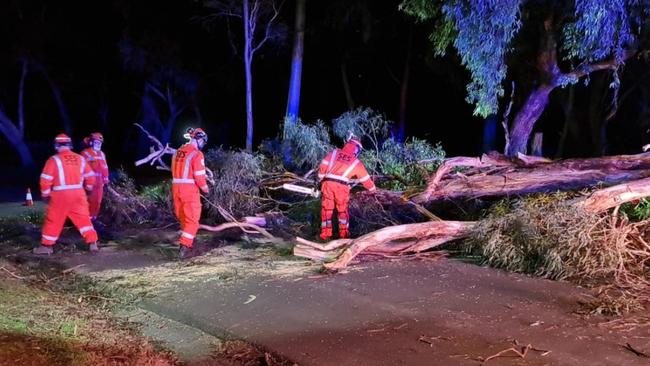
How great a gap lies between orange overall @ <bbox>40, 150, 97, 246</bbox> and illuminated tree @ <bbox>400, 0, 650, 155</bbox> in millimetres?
6585

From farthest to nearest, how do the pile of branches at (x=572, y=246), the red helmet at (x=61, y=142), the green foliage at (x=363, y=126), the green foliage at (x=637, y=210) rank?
the green foliage at (x=363, y=126) → the red helmet at (x=61, y=142) → the green foliage at (x=637, y=210) → the pile of branches at (x=572, y=246)

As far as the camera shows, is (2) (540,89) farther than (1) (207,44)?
No

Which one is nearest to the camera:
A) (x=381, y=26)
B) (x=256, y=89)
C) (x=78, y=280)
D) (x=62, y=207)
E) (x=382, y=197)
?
(x=78, y=280)

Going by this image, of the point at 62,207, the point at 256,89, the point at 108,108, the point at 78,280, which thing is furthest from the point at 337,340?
the point at 108,108

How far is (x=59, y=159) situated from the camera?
8.45 m

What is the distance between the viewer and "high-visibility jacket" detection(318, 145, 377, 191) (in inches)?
364

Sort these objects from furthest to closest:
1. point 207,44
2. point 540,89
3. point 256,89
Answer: point 256,89 → point 207,44 → point 540,89

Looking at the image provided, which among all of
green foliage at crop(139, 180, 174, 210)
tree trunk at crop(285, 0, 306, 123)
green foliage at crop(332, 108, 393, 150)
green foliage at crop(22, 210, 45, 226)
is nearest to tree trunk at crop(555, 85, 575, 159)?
green foliage at crop(332, 108, 393, 150)

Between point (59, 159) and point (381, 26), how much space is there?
14.7 meters

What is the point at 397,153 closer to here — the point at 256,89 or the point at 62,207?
the point at 62,207

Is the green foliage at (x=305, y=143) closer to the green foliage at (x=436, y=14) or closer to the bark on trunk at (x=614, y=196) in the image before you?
the green foliage at (x=436, y=14)

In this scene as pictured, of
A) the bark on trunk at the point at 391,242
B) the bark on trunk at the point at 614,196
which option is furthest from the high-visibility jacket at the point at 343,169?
the bark on trunk at the point at 614,196

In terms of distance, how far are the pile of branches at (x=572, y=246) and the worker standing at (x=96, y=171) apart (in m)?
6.28

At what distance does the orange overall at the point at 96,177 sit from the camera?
416 inches
